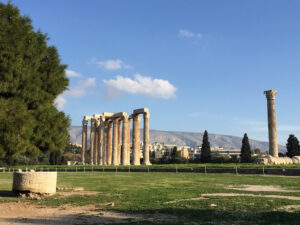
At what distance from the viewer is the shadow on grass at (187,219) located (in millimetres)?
9719

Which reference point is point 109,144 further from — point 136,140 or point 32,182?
point 32,182

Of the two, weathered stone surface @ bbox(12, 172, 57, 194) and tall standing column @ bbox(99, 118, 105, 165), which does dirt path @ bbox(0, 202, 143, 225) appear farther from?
tall standing column @ bbox(99, 118, 105, 165)

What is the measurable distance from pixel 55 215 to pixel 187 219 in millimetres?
4593

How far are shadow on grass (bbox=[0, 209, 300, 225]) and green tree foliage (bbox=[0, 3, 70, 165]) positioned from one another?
15.2 ft

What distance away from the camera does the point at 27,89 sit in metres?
15.5

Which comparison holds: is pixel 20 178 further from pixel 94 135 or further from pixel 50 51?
pixel 94 135

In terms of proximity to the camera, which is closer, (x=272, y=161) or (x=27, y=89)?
(x=27, y=89)

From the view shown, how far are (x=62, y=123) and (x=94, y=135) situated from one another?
66007 millimetres

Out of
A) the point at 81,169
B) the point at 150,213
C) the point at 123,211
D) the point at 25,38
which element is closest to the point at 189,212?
the point at 150,213

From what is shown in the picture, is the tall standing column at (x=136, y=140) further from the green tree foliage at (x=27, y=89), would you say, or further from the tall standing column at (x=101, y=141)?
the green tree foliage at (x=27, y=89)

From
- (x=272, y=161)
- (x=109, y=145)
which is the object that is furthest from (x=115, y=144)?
(x=272, y=161)

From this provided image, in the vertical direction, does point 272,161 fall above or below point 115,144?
below

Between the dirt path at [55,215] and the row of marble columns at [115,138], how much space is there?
52.2 m

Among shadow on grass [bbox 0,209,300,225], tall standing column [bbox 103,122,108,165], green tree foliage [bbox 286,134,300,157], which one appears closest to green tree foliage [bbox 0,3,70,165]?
shadow on grass [bbox 0,209,300,225]
